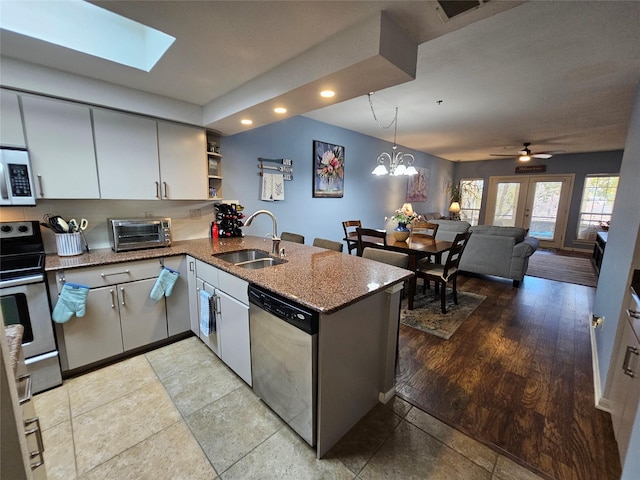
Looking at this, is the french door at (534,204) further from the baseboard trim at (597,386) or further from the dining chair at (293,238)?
the dining chair at (293,238)

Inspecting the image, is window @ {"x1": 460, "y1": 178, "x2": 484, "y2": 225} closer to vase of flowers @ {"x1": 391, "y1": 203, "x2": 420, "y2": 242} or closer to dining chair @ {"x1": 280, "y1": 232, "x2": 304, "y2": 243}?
vase of flowers @ {"x1": 391, "y1": 203, "x2": 420, "y2": 242}

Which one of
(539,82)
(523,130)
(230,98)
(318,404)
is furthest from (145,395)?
(523,130)

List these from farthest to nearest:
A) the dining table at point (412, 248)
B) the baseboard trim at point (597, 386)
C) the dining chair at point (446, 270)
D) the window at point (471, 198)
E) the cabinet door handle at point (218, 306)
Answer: the window at point (471, 198), the dining table at point (412, 248), the dining chair at point (446, 270), the cabinet door handle at point (218, 306), the baseboard trim at point (597, 386)

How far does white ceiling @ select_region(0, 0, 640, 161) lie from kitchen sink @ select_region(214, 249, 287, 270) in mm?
1252

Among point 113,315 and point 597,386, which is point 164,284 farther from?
point 597,386

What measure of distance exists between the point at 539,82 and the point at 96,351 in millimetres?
4744

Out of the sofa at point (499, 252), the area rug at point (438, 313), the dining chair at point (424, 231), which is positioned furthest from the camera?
the sofa at point (499, 252)

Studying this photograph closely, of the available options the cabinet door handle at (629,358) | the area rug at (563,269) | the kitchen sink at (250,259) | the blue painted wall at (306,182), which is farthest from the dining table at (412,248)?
the area rug at (563,269)

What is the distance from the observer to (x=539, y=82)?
2.67m

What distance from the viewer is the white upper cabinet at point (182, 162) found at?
254cm

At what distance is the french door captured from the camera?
7152mm

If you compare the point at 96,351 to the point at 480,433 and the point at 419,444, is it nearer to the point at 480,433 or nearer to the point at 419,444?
the point at 419,444

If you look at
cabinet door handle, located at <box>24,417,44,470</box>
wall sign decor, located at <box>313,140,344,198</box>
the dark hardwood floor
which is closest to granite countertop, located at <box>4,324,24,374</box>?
cabinet door handle, located at <box>24,417,44,470</box>

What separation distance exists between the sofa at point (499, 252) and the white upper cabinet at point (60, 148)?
479 cm
